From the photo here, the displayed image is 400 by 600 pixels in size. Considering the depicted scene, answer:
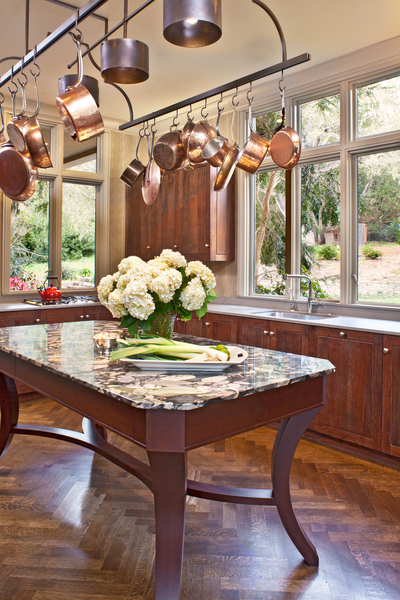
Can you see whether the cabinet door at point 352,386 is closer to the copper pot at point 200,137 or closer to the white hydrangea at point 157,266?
the copper pot at point 200,137

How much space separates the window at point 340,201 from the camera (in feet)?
12.3

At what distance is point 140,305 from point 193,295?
245mm

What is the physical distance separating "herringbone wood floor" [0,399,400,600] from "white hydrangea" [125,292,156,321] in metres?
1.11

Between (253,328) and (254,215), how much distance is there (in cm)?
140

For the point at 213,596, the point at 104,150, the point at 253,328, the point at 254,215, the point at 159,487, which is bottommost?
the point at 213,596

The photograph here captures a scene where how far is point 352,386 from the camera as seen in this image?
10.8 ft

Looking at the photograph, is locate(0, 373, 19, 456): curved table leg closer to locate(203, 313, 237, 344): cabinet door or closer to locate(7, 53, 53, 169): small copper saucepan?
locate(7, 53, 53, 169): small copper saucepan

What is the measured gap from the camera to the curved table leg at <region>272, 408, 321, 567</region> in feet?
6.70

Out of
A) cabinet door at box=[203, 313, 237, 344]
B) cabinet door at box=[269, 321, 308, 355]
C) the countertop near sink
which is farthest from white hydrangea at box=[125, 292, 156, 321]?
cabinet door at box=[203, 313, 237, 344]

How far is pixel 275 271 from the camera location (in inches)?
183

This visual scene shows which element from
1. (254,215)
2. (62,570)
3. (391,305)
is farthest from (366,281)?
(62,570)

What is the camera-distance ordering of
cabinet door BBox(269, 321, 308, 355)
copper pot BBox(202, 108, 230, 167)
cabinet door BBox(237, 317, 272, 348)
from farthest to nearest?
cabinet door BBox(237, 317, 272, 348) < cabinet door BBox(269, 321, 308, 355) < copper pot BBox(202, 108, 230, 167)

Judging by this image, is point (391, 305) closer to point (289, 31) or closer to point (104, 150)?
point (289, 31)

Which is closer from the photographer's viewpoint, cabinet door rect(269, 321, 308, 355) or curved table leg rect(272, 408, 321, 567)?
curved table leg rect(272, 408, 321, 567)
